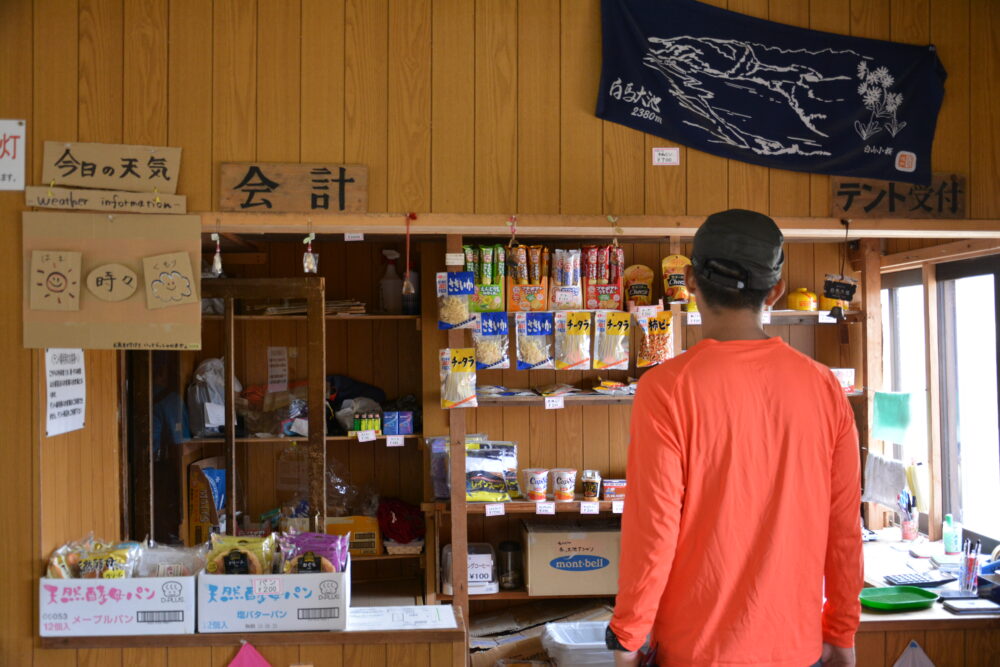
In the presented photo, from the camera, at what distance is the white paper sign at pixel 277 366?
15.2 feet

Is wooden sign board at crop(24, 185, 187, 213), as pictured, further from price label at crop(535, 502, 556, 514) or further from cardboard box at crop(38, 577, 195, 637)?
price label at crop(535, 502, 556, 514)

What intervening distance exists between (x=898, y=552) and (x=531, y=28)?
9.60 ft

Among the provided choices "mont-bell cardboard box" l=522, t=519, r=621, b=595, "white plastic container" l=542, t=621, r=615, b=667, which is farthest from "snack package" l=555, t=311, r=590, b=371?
"white plastic container" l=542, t=621, r=615, b=667

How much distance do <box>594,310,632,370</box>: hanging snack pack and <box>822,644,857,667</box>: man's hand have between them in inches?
88.7

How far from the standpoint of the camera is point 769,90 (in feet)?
8.94

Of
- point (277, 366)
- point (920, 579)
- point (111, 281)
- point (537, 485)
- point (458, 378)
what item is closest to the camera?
point (111, 281)

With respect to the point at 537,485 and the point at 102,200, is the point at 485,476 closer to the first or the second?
the point at 537,485

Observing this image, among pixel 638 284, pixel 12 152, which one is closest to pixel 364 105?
pixel 12 152

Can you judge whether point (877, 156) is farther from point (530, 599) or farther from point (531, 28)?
point (530, 599)

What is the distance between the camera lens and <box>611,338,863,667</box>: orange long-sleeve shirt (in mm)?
1604

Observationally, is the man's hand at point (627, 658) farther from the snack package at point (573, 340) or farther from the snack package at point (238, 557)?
the snack package at point (573, 340)

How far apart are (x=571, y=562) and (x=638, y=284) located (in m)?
1.46

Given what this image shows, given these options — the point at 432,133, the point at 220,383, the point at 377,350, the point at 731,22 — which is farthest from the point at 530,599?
the point at 731,22

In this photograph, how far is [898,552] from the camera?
12.5 feet
